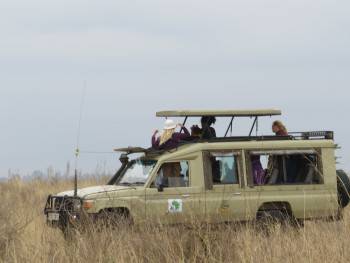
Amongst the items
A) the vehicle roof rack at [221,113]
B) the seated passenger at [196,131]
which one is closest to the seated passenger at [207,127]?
the seated passenger at [196,131]

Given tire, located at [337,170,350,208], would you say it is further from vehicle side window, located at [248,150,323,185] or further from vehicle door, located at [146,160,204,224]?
vehicle door, located at [146,160,204,224]

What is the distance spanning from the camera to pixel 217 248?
8922mm

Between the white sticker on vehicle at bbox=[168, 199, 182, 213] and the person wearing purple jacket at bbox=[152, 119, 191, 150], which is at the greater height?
the person wearing purple jacket at bbox=[152, 119, 191, 150]

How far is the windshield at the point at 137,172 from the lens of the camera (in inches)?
550

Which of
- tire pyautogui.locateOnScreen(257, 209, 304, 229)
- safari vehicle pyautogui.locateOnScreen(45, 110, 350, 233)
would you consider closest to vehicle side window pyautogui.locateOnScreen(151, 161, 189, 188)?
safari vehicle pyautogui.locateOnScreen(45, 110, 350, 233)

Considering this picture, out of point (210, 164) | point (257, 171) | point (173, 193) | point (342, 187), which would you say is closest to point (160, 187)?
point (173, 193)

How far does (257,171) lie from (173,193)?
1585 millimetres

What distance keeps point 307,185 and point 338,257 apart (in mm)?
5729

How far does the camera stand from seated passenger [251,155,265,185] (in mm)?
14250

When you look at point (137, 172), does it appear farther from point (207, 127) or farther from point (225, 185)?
point (207, 127)

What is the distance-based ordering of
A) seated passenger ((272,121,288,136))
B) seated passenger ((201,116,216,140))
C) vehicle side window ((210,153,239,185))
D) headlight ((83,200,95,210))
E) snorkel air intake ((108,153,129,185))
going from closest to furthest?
headlight ((83,200,95,210)) < vehicle side window ((210,153,239,185)) < snorkel air intake ((108,153,129,185)) < seated passenger ((201,116,216,140)) < seated passenger ((272,121,288,136))

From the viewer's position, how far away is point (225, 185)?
13930 millimetres

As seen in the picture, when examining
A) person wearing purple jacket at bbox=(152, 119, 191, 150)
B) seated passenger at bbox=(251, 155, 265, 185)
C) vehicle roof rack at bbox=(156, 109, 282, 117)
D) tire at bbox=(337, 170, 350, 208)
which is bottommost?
tire at bbox=(337, 170, 350, 208)

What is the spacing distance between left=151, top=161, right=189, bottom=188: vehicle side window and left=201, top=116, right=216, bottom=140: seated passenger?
1.49m
